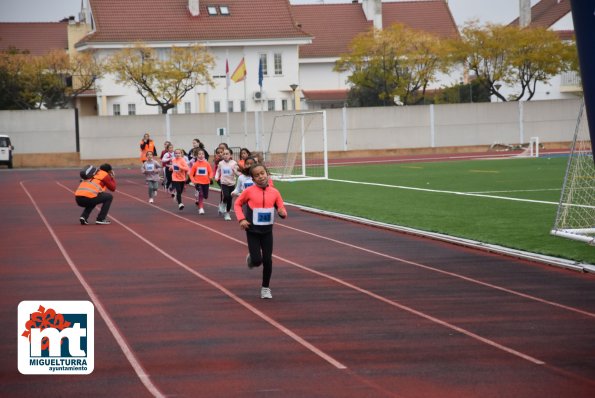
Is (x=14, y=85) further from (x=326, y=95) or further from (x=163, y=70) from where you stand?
(x=326, y=95)

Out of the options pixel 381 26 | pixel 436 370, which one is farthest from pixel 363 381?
pixel 381 26

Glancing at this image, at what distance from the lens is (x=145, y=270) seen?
15836mm

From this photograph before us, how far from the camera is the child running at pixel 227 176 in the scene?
79.3 feet

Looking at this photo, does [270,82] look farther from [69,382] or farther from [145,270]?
[69,382]

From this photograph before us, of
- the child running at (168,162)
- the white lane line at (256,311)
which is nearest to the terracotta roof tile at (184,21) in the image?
the child running at (168,162)

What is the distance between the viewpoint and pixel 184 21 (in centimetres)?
7325

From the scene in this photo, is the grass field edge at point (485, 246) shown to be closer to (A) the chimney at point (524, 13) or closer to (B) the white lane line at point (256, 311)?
(B) the white lane line at point (256, 311)

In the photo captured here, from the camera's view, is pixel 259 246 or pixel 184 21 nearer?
pixel 259 246

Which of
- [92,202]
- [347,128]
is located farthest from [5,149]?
[92,202]

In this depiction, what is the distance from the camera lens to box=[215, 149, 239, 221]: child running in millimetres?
24156

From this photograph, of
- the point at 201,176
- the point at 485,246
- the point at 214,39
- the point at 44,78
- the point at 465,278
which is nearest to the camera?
the point at 465,278

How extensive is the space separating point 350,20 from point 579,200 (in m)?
64.5

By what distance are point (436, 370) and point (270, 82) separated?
65.8m

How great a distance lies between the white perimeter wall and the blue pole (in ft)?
140
